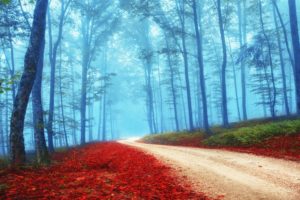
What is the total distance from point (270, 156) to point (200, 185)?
5551 millimetres

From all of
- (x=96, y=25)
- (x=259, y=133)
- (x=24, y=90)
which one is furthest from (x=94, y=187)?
(x=96, y=25)

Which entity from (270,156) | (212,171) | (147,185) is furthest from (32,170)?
(270,156)

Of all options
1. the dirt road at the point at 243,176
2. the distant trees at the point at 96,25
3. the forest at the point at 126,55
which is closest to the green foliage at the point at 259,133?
the forest at the point at 126,55

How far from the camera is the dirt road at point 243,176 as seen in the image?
669 cm

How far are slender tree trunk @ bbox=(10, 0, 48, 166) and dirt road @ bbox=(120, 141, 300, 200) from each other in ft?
19.1

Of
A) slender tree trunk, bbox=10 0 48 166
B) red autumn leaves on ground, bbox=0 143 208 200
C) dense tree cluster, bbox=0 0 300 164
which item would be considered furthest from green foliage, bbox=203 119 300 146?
slender tree trunk, bbox=10 0 48 166

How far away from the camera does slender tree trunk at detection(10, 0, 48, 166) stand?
29.5 feet

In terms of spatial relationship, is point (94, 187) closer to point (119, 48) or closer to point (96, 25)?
point (96, 25)

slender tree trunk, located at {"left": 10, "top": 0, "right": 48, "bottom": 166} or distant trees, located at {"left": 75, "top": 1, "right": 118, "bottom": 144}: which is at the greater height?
distant trees, located at {"left": 75, "top": 1, "right": 118, "bottom": 144}

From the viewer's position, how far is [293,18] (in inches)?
713

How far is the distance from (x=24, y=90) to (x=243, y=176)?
8.20m

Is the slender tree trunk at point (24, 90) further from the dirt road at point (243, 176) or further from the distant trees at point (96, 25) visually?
the distant trees at point (96, 25)

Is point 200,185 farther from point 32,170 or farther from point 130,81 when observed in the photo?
point 130,81

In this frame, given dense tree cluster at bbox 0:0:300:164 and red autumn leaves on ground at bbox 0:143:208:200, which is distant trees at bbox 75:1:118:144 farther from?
red autumn leaves on ground at bbox 0:143:208:200
